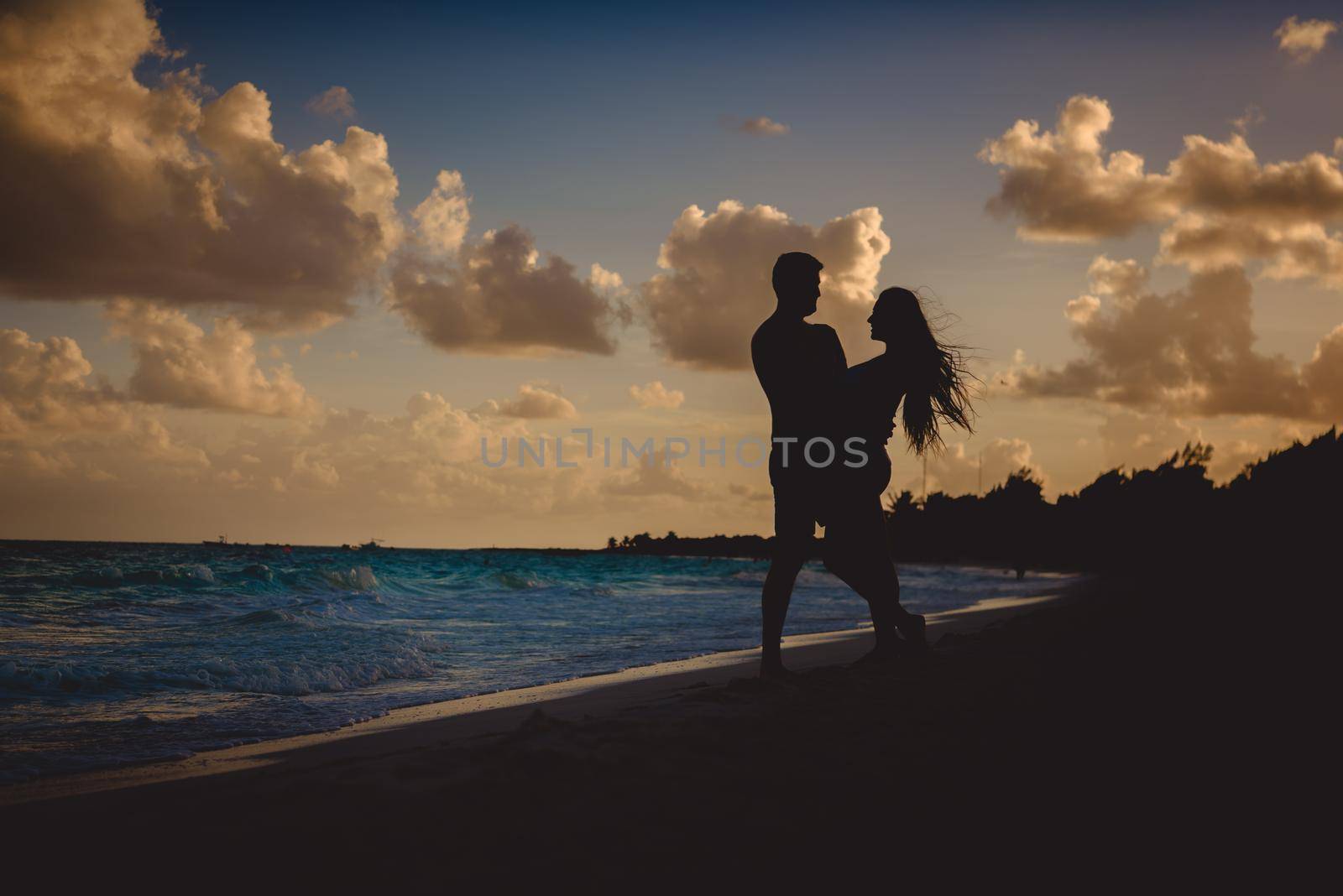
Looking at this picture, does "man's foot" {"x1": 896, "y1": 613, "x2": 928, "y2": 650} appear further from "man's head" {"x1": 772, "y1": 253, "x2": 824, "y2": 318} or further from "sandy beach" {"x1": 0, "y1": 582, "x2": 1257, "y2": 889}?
"man's head" {"x1": 772, "y1": 253, "x2": 824, "y2": 318}

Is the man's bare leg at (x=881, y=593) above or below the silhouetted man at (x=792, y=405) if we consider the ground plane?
below

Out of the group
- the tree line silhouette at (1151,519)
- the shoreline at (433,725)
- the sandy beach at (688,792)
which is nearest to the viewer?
the sandy beach at (688,792)

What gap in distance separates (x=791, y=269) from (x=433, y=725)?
3291 mm

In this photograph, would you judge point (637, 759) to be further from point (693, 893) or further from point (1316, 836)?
point (1316, 836)

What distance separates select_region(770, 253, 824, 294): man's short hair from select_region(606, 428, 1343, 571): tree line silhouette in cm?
152

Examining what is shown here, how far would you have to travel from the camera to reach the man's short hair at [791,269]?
4707 mm

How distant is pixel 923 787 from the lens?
2410 millimetres

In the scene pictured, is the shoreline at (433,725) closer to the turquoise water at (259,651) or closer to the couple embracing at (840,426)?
the turquoise water at (259,651)

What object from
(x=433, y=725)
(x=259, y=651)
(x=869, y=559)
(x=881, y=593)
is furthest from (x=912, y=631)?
(x=259, y=651)

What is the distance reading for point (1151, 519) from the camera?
40688mm

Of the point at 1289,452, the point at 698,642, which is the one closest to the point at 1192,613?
the point at 698,642

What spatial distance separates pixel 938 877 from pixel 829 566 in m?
3.10

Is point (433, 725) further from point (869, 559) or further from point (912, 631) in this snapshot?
point (912, 631)

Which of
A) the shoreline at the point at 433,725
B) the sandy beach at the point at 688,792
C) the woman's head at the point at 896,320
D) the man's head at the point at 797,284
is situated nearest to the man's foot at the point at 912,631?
the sandy beach at the point at 688,792
